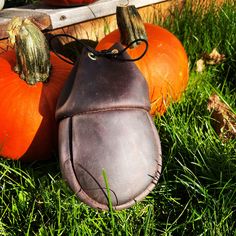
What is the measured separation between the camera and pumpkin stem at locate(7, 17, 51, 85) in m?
1.89

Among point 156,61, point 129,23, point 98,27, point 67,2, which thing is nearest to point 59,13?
point 67,2

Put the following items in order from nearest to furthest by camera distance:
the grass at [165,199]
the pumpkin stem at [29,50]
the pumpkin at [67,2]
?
1. the grass at [165,199]
2. the pumpkin stem at [29,50]
3. the pumpkin at [67,2]

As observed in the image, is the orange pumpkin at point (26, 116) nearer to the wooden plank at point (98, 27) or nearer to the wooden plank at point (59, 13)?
the wooden plank at point (59, 13)

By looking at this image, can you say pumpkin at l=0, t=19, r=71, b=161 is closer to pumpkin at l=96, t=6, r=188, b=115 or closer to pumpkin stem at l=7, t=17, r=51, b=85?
pumpkin stem at l=7, t=17, r=51, b=85

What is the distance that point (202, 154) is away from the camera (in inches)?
73.2

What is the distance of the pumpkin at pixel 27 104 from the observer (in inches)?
75.7

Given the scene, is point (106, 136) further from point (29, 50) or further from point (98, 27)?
point (98, 27)

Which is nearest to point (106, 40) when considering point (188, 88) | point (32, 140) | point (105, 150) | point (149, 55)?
point (149, 55)

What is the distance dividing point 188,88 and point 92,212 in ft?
3.70

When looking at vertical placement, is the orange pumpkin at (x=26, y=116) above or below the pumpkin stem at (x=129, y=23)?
below

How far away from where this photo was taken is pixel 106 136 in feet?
5.33

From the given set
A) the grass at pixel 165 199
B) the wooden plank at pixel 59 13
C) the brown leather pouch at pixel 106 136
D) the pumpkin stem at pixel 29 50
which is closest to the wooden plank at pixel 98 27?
the wooden plank at pixel 59 13

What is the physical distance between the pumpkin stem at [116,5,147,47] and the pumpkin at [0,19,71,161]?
468 mm

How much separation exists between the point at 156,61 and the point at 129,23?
9.3 inches
